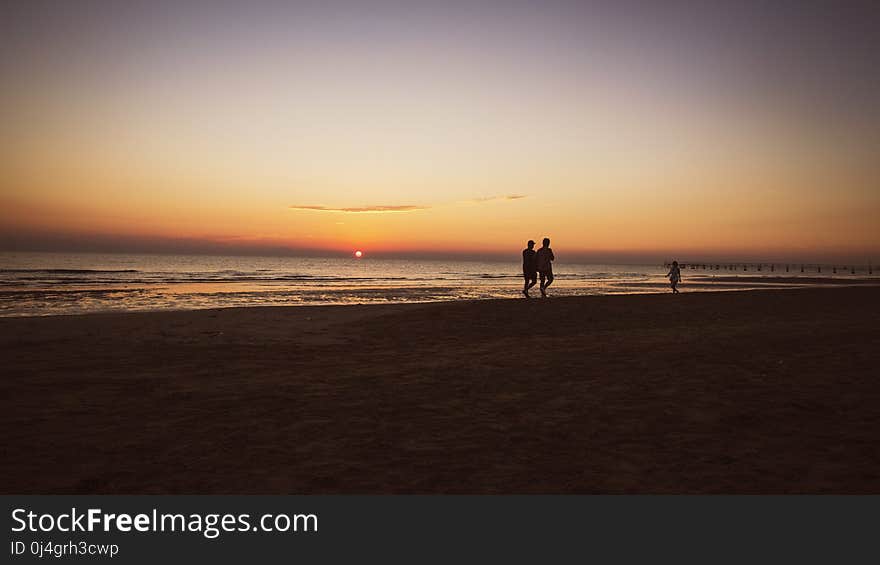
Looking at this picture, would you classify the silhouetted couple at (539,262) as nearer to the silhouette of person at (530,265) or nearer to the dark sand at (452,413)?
the silhouette of person at (530,265)

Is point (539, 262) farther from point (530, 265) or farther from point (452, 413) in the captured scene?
point (452, 413)

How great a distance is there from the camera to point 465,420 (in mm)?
6145

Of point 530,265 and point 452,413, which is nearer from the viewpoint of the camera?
point 452,413

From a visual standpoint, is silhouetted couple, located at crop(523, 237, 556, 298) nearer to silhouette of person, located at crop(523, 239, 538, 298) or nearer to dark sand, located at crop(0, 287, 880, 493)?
silhouette of person, located at crop(523, 239, 538, 298)

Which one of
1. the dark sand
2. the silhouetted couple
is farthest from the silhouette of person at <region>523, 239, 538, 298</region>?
the dark sand

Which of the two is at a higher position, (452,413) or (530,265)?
(530,265)

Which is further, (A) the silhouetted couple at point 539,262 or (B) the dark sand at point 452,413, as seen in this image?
(A) the silhouetted couple at point 539,262

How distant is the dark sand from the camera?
14.7 ft

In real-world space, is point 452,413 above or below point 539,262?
below

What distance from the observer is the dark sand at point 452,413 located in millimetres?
4473

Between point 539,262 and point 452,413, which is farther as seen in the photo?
point 539,262

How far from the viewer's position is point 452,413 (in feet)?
21.2

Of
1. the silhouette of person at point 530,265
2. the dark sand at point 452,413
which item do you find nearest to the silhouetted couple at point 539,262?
the silhouette of person at point 530,265

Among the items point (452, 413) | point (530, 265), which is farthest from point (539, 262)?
point (452, 413)
